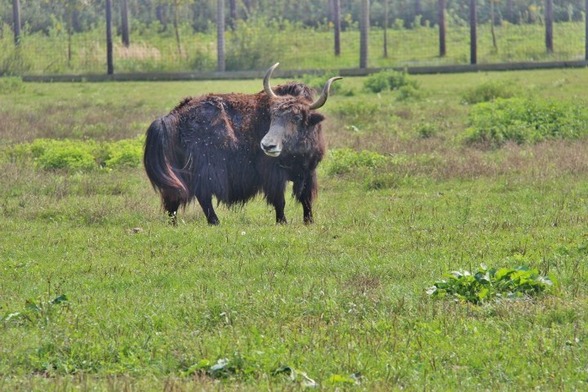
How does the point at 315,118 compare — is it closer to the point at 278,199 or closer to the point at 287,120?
the point at 287,120

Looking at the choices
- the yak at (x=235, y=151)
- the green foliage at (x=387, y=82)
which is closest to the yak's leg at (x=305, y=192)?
the yak at (x=235, y=151)

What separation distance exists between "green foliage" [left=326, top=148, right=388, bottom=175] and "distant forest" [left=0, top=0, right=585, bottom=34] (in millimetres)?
32858

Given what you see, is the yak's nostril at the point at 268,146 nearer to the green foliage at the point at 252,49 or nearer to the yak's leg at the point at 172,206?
the yak's leg at the point at 172,206

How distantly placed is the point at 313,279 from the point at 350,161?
711 cm

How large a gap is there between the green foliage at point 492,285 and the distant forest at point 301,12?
40.9m

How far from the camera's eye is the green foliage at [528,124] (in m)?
17.5

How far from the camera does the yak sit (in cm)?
1234

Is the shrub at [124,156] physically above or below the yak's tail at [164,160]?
below

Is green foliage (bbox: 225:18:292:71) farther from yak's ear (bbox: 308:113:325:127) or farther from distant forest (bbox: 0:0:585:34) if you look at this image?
yak's ear (bbox: 308:113:325:127)

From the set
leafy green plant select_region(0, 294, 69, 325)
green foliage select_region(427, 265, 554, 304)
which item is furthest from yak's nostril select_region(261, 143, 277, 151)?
leafy green plant select_region(0, 294, 69, 325)

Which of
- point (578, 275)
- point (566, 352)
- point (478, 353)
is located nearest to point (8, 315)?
point (478, 353)

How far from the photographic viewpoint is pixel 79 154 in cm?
1638

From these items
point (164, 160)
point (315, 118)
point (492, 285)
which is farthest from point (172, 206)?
point (492, 285)

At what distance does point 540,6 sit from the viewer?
52.7 m
